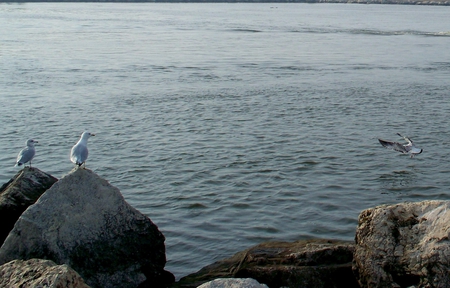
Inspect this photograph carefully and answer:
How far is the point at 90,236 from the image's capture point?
7.62 m

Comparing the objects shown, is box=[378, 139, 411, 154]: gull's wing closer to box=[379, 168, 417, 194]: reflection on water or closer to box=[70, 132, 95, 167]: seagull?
box=[379, 168, 417, 194]: reflection on water

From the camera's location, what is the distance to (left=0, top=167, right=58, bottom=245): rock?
8.67m

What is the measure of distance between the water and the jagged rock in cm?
143

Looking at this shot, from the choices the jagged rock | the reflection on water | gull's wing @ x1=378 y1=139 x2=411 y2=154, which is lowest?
the reflection on water

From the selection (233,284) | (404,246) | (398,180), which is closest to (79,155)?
(233,284)

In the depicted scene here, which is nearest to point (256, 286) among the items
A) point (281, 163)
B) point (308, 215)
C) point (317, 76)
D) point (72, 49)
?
point (308, 215)

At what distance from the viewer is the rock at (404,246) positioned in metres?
6.45

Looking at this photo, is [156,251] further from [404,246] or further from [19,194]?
[404,246]

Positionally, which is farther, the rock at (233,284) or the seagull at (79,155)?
the seagull at (79,155)

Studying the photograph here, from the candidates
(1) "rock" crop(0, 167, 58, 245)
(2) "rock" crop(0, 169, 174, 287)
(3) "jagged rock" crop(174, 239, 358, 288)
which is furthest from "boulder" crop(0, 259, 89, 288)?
(3) "jagged rock" crop(174, 239, 358, 288)

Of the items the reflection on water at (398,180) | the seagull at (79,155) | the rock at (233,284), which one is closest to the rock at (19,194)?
the seagull at (79,155)

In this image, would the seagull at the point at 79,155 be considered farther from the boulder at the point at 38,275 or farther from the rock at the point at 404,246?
the rock at the point at 404,246

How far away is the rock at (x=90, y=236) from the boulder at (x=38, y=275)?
29.2 inches

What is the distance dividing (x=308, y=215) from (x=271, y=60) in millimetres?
21865
